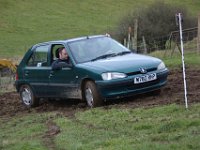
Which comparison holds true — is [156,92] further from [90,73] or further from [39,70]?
[39,70]

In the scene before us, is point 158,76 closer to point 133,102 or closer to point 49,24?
point 133,102

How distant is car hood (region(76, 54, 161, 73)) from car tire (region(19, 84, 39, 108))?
2.35 m

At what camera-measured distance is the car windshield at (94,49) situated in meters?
12.8

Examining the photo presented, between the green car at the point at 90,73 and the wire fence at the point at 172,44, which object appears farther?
the wire fence at the point at 172,44

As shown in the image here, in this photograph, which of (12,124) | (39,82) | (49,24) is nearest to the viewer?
(12,124)

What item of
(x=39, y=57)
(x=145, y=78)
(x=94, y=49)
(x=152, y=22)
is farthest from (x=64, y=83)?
(x=152, y=22)

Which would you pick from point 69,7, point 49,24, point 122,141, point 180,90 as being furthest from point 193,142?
point 69,7

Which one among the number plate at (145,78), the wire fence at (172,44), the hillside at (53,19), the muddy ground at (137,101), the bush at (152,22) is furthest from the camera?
the hillside at (53,19)

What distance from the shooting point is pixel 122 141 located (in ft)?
26.2

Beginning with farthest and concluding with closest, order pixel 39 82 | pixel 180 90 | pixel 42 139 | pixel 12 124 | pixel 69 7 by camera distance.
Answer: pixel 69 7 < pixel 39 82 < pixel 180 90 < pixel 12 124 < pixel 42 139

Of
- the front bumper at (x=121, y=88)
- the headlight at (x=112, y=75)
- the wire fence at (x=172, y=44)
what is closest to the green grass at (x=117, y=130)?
the front bumper at (x=121, y=88)

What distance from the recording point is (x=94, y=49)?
13.1 m

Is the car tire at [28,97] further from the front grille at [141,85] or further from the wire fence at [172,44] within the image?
the wire fence at [172,44]

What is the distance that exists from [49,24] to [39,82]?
5505 centimetres
